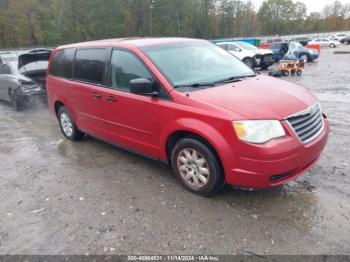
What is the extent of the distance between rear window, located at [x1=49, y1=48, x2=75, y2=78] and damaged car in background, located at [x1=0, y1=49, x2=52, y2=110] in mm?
2992

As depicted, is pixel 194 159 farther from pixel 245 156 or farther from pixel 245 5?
pixel 245 5

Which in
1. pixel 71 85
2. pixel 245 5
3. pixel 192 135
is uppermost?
pixel 245 5

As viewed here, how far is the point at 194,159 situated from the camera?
11.5 feet

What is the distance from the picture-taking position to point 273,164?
9.75ft

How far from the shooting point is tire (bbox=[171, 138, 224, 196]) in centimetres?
332

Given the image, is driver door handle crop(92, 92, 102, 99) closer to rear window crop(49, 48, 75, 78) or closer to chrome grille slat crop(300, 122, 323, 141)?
rear window crop(49, 48, 75, 78)

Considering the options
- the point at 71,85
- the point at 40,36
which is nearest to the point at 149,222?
the point at 71,85

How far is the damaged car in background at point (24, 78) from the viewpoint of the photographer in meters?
8.48

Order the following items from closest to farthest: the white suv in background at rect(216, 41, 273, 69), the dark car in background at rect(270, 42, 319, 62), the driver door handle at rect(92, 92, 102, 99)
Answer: the driver door handle at rect(92, 92, 102, 99), the white suv in background at rect(216, 41, 273, 69), the dark car in background at rect(270, 42, 319, 62)

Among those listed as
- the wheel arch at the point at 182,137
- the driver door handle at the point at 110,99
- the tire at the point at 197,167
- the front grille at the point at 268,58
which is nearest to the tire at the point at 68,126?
the driver door handle at the point at 110,99

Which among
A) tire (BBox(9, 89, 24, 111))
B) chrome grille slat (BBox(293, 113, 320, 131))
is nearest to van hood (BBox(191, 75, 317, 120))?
chrome grille slat (BBox(293, 113, 320, 131))

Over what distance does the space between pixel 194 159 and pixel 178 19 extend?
6662cm

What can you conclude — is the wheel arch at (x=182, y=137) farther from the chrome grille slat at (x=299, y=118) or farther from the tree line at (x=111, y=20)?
the tree line at (x=111, y=20)

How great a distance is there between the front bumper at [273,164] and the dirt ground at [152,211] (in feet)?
1.27
